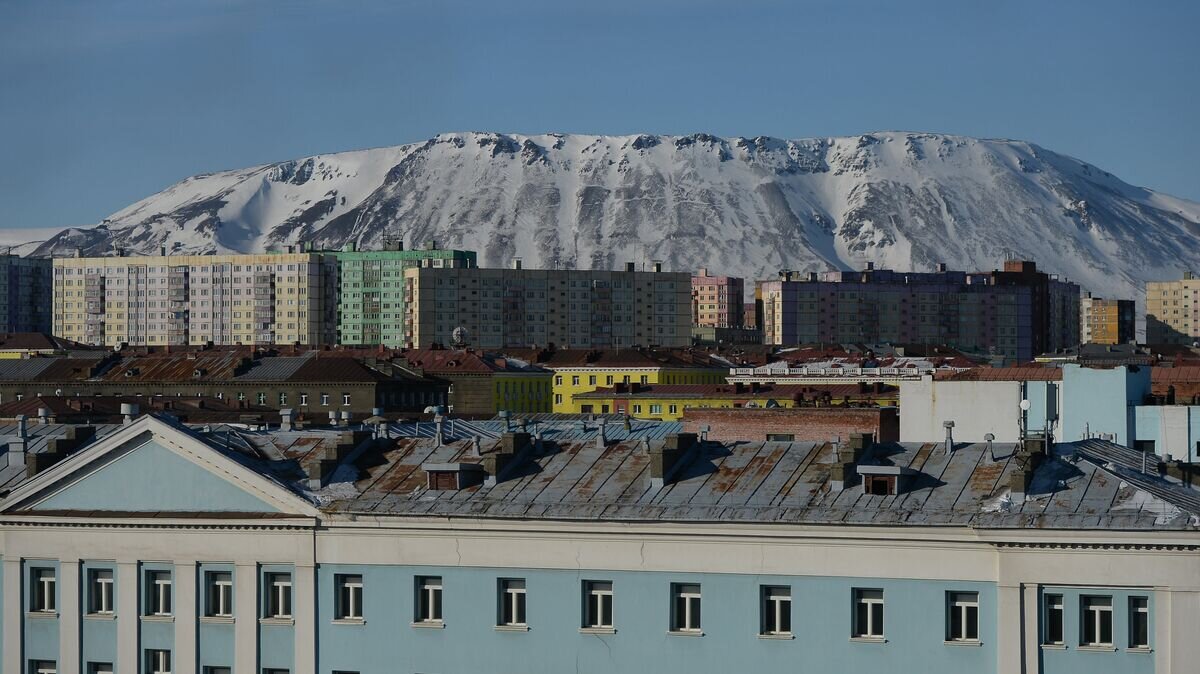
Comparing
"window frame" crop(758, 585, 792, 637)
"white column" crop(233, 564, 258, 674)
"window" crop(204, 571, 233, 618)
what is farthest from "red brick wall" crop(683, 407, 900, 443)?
"window frame" crop(758, 585, 792, 637)

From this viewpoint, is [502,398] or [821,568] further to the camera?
[502,398]

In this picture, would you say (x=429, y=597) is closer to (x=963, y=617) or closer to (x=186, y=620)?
(x=186, y=620)

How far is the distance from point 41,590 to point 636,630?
10.4 meters

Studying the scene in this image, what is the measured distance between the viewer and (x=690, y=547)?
32.3 m

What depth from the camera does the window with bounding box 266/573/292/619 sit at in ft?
115

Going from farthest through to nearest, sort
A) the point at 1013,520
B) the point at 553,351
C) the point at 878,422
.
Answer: the point at 553,351 → the point at 878,422 → the point at 1013,520

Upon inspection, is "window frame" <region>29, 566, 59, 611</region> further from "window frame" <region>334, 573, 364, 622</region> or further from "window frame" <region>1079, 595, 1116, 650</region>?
"window frame" <region>1079, 595, 1116, 650</region>

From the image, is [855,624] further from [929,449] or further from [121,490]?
[121,490]

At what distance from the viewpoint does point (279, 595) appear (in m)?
35.0

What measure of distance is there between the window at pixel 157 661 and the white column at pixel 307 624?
247 centimetres

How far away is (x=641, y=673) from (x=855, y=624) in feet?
10.5

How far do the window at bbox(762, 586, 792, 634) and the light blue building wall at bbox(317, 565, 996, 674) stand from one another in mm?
145

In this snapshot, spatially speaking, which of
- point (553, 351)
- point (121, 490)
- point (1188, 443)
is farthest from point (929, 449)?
point (553, 351)

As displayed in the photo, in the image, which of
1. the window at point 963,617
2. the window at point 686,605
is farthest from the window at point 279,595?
the window at point 963,617
